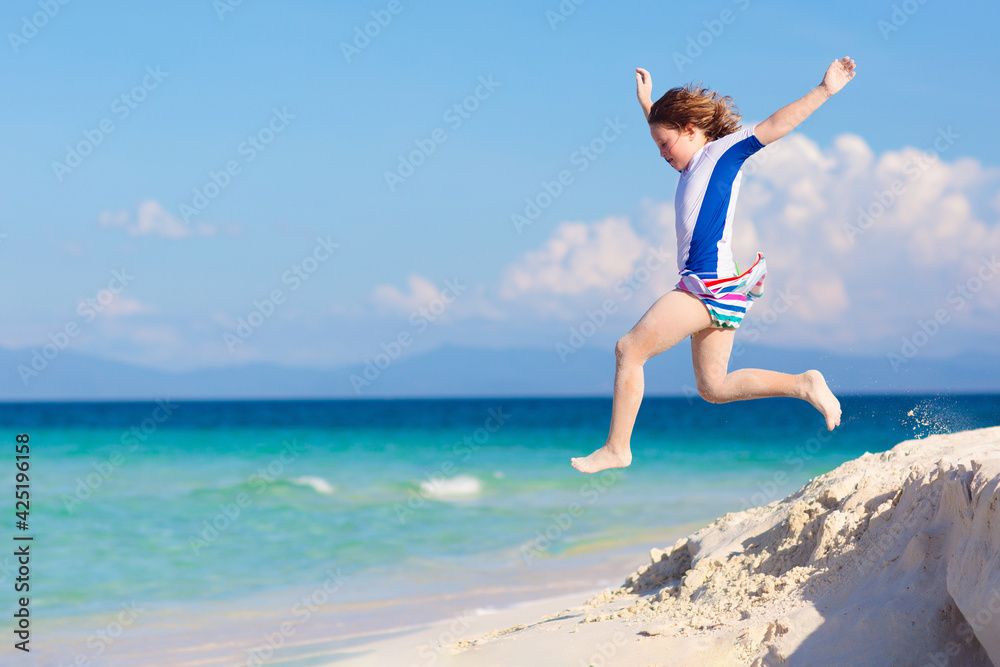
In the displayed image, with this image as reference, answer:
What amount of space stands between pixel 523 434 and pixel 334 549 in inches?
885

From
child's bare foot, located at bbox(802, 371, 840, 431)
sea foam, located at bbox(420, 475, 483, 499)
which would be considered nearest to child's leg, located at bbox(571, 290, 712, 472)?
child's bare foot, located at bbox(802, 371, 840, 431)

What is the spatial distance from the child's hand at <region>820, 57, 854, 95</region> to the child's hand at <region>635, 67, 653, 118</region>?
87 centimetres

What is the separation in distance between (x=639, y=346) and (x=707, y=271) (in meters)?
0.46

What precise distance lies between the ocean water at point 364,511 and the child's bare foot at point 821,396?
69cm

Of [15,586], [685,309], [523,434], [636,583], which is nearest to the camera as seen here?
[685,309]

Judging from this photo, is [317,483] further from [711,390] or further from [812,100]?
[812,100]

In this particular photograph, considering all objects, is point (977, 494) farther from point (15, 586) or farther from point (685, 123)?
point (15, 586)

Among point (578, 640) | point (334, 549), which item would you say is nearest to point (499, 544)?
point (334, 549)

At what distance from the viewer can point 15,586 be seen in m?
9.55

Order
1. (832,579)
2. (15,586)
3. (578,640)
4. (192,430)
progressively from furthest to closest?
(192,430)
(15,586)
(578,640)
(832,579)

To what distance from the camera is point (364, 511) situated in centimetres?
1506

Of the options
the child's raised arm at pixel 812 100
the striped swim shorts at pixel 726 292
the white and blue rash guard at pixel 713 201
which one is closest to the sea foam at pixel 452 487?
the striped swim shorts at pixel 726 292

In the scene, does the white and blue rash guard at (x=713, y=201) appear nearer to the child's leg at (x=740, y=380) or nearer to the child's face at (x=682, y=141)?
the child's face at (x=682, y=141)

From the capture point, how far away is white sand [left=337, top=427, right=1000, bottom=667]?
3574 millimetres
